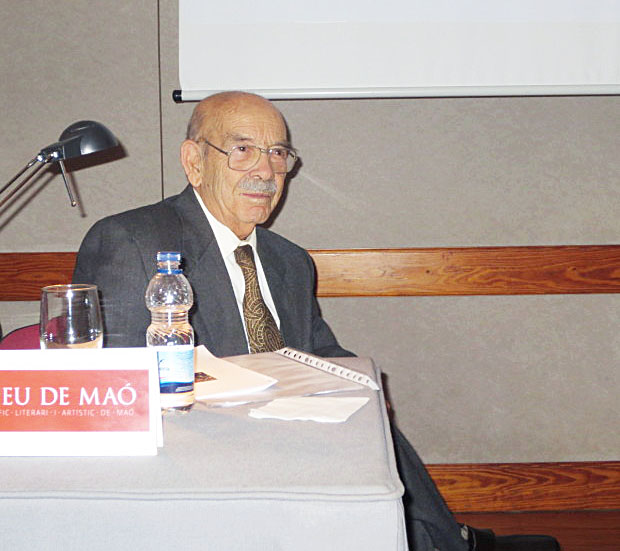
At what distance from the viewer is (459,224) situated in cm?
283

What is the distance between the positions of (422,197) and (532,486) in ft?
3.94

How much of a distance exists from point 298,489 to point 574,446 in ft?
7.83

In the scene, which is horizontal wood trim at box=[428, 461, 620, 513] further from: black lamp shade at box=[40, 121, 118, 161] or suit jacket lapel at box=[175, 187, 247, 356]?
black lamp shade at box=[40, 121, 118, 161]

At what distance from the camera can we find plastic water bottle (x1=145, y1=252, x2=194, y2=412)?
1.05 meters

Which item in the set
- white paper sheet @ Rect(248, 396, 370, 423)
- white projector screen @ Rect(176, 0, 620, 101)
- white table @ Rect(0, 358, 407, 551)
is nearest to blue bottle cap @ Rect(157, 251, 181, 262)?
white paper sheet @ Rect(248, 396, 370, 423)

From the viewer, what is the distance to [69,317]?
3.59ft

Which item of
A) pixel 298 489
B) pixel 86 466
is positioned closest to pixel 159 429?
pixel 86 466

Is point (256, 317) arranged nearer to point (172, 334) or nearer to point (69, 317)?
point (172, 334)

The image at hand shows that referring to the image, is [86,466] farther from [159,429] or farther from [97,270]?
[97,270]

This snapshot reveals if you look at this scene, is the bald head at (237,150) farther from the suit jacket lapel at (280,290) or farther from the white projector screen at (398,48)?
Answer: the white projector screen at (398,48)

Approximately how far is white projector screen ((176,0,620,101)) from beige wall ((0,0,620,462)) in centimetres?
12

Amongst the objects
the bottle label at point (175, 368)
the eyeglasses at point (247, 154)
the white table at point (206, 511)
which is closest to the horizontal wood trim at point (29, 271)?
the eyeglasses at point (247, 154)

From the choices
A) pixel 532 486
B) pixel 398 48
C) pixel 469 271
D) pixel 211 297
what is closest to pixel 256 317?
pixel 211 297

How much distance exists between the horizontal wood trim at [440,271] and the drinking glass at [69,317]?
5.63 feet
